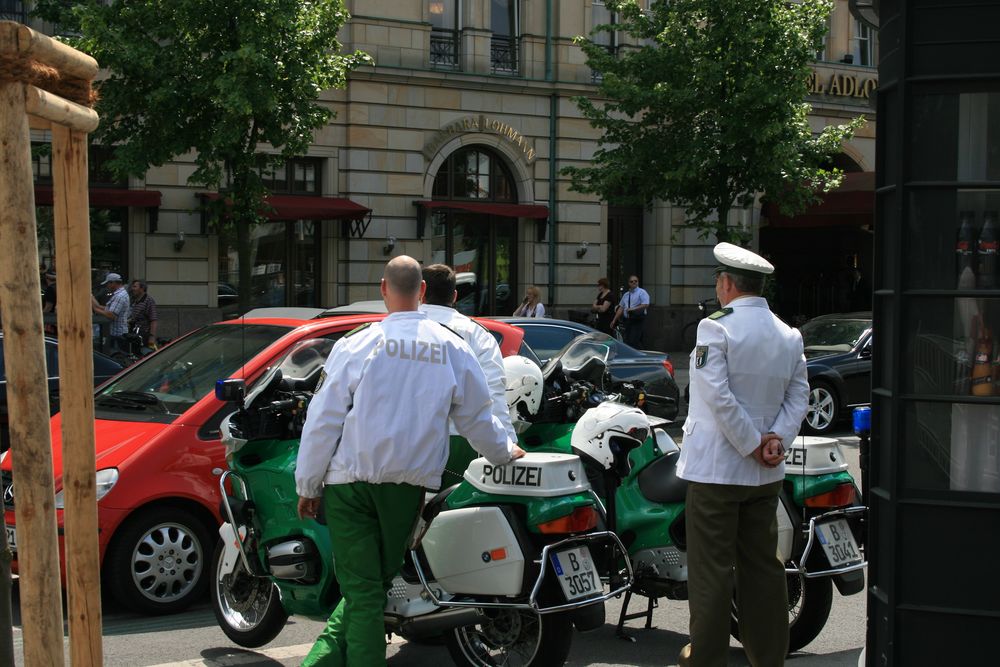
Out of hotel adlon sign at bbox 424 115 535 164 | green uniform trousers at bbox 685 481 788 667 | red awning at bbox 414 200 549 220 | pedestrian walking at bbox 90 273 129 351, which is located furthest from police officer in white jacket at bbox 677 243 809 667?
hotel adlon sign at bbox 424 115 535 164

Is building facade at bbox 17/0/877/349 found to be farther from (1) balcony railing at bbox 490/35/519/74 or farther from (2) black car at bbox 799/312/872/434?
(2) black car at bbox 799/312/872/434

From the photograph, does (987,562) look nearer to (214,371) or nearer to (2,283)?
(2,283)

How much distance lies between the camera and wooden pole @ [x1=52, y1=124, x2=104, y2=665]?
138 inches

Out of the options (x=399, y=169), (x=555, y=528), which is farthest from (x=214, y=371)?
(x=399, y=169)

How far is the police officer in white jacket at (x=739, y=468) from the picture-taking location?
16.9 ft

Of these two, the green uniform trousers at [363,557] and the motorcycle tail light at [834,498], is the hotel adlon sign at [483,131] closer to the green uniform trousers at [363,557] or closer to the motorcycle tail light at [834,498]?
the motorcycle tail light at [834,498]

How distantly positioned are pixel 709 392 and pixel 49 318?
17128mm

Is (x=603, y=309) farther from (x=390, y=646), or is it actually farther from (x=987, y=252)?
(x=987, y=252)

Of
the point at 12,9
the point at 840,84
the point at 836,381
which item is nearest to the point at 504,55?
the point at 840,84

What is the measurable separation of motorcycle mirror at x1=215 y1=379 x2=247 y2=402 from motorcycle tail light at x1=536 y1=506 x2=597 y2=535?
1.64 meters

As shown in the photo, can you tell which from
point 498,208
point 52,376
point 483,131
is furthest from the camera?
point 483,131

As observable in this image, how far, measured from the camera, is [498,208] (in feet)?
89.4

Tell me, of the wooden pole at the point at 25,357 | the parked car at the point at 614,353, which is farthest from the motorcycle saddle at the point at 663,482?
the parked car at the point at 614,353

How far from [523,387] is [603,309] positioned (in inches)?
777
